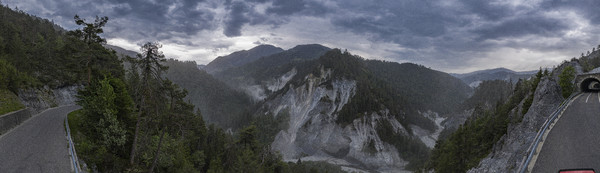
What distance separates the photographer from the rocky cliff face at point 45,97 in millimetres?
34975

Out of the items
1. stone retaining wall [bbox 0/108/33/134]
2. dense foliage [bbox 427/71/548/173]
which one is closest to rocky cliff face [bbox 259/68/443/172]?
dense foliage [bbox 427/71/548/173]

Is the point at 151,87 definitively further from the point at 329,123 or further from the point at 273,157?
the point at 329,123

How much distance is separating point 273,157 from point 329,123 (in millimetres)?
75954

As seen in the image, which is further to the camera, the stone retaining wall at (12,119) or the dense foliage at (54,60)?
the dense foliage at (54,60)

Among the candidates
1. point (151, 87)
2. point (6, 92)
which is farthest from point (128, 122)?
point (6, 92)

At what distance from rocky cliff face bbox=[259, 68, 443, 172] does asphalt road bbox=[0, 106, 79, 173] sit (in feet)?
377

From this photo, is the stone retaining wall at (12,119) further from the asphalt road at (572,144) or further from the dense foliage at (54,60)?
the asphalt road at (572,144)

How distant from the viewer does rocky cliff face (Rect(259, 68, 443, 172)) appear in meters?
131

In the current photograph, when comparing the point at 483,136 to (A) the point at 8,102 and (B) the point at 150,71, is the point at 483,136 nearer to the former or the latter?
(B) the point at 150,71

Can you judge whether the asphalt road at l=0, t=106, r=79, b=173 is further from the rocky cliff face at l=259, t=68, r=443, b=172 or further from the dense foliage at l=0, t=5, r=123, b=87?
the rocky cliff face at l=259, t=68, r=443, b=172

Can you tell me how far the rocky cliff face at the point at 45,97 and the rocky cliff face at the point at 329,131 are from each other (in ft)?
317

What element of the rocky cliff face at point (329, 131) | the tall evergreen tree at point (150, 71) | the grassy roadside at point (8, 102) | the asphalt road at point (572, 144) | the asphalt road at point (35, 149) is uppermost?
the tall evergreen tree at point (150, 71)

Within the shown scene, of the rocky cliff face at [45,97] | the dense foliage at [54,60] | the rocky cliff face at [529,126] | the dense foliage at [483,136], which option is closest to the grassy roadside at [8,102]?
the rocky cliff face at [45,97]

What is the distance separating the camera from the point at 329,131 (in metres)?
146
